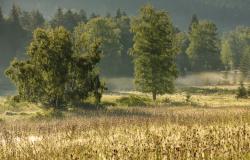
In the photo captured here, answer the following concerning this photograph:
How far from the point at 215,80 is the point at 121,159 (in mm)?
126164

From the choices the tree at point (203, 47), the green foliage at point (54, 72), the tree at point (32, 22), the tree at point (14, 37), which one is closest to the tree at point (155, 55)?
the green foliage at point (54, 72)

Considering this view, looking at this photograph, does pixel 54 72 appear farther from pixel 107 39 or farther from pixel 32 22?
pixel 32 22

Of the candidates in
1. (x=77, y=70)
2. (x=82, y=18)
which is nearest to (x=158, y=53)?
(x=77, y=70)

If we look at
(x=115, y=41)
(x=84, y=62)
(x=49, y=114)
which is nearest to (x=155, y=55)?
(x=84, y=62)

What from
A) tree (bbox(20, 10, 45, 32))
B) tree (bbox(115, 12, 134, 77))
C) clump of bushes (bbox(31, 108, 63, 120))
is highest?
tree (bbox(20, 10, 45, 32))

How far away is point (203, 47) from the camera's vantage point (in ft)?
478

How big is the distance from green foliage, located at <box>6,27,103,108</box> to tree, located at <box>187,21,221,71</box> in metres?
105

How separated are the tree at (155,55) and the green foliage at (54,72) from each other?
71.3 feet

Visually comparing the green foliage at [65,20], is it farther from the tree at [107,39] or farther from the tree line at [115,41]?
the tree at [107,39]

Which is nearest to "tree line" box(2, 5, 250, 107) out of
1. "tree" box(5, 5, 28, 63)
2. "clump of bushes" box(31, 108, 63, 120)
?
"clump of bushes" box(31, 108, 63, 120)

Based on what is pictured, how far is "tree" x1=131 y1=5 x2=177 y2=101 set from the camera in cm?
6266

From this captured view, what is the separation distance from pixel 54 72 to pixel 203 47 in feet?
362

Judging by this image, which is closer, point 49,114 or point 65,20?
point 49,114

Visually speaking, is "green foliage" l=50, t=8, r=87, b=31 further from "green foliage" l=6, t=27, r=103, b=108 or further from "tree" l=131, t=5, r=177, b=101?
"green foliage" l=6, t=27, r=103, b=108
